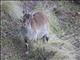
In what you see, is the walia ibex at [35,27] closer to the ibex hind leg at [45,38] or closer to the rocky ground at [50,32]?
the ibex hind leg at [45,38]

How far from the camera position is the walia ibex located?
224 inches

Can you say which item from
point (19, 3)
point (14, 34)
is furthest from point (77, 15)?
point (14, 34)

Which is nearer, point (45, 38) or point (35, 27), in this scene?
point (35, 27)

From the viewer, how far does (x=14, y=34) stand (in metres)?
6.14

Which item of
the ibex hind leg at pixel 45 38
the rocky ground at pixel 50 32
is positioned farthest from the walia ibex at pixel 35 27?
the rocky ground at pixel 50 32

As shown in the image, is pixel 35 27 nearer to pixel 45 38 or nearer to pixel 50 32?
pixel 45 38

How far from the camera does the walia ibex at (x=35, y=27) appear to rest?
5695 millimetres

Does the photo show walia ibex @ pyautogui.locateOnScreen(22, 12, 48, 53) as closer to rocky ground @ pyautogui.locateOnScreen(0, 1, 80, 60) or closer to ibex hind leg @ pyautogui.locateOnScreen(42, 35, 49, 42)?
ibex hind leg @ pyautogui.locateOnScreen(42, 35, 49, 42)

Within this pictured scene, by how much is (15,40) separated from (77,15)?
7.01 ft

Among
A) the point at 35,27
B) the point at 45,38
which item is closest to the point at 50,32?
the point at 45,38

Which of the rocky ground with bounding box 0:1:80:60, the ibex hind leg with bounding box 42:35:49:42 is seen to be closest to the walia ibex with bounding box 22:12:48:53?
the ibex hind leg with bounding box 42:35:49:42

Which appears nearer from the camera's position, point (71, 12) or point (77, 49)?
point (77, 49)

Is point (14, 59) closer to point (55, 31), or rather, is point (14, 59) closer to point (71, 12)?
point (55, 31)

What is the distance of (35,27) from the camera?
5.73 m
